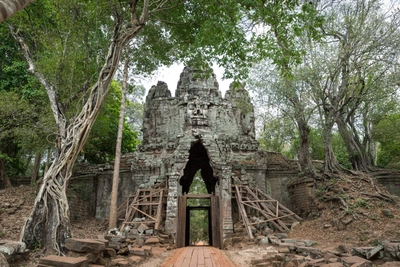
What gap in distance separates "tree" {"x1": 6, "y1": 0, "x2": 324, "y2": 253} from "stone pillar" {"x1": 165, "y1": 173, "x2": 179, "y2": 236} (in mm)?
4535

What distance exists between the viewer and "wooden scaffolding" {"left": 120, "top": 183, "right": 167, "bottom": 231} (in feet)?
33.4

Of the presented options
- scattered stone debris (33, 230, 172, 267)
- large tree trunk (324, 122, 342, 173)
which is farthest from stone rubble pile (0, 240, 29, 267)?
large tree trunk (324, 122, 342, 173)

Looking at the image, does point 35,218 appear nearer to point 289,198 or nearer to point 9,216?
point 9,216

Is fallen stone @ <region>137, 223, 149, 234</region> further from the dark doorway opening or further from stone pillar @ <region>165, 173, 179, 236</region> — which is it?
the dark doorway opening

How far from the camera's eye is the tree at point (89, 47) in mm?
4887

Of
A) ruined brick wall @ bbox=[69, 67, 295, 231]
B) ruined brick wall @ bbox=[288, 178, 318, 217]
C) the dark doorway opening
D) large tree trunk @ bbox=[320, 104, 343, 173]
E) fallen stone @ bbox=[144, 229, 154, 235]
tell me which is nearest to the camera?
fallen stone @ bbox=[144, 229, 154, 235]

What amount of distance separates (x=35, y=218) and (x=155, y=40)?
7.75m

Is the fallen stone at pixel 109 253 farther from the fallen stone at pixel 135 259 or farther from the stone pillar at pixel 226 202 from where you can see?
the stone pillar at pixel 226 202

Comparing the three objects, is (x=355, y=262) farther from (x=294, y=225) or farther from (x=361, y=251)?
(x=294, y=225)

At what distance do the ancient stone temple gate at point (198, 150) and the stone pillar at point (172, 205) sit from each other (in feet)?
0.14

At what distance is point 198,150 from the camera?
14320 mm

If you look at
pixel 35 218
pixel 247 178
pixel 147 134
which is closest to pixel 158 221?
pixel 247 178

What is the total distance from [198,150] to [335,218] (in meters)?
7.49

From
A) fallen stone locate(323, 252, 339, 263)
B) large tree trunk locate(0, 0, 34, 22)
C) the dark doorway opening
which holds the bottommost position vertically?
the dark doorway opening
